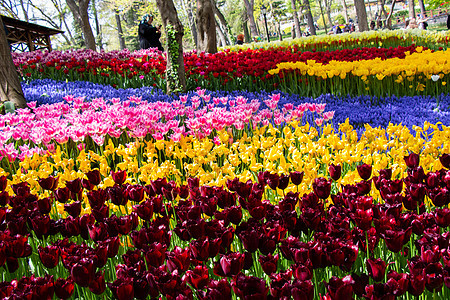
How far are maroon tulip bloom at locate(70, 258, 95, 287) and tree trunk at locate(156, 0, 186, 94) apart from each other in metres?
5.92

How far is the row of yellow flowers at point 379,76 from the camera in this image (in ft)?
18.0

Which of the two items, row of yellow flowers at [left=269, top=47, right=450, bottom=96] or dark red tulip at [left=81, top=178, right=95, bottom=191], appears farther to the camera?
row of yellow flowers at [left=269, top=47, right=450, bottom=96]

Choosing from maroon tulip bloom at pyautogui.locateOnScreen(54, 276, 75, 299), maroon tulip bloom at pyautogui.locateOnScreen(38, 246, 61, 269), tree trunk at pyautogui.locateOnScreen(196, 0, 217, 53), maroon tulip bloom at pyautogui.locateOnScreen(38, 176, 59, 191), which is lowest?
maroon tulip bloom at pyautogui.locateOnScreen(54, 276, 75, 299)

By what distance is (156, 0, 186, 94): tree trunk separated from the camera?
6.74 m

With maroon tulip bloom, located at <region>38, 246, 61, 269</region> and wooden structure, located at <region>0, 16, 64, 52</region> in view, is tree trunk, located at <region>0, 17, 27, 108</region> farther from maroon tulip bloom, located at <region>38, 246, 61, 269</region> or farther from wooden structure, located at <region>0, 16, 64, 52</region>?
wooden structure, located at <region>0, 16, 64, 52</region>

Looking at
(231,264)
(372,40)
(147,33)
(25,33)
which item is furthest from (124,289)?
(25,33)

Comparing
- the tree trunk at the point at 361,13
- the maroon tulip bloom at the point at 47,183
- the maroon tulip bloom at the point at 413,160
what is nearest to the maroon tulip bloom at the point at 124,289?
the maroon tulip bloom at the point at 47,183

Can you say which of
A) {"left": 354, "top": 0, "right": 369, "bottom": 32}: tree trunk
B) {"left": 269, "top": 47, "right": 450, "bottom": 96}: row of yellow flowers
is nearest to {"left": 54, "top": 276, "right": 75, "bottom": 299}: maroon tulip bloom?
{"left": 269, "top": 47, "right": 450, "bottom": 96}: row of yellow flowers

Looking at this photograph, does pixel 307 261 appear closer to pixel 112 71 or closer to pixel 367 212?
pixel 367 212

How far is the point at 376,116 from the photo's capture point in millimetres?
4613

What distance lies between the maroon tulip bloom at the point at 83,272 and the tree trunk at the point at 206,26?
11509 mm

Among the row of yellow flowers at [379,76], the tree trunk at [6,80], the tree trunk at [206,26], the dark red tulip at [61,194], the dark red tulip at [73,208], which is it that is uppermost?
the tree trunk at [206,26]

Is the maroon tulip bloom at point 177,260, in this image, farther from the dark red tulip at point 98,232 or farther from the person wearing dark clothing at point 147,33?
the person wearing dark clothing at point 147,33

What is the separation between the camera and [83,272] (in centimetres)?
125
